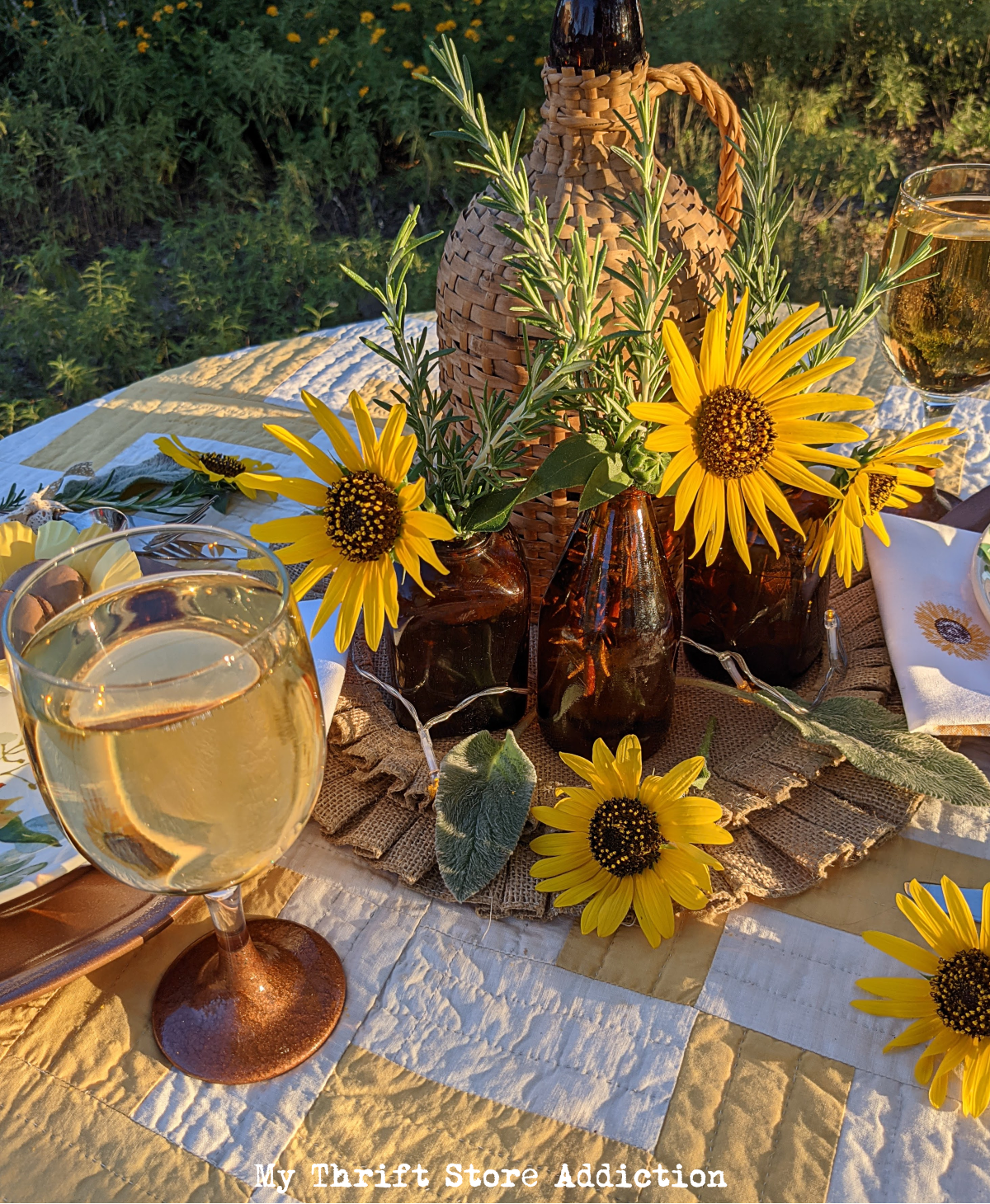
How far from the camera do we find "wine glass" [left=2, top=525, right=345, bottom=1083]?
0.41 metres

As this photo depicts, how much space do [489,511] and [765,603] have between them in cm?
22

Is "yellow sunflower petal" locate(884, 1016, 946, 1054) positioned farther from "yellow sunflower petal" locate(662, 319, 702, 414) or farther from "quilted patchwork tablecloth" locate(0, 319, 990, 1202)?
"yellow sunflower petal" locate(662, 319, 702, 414)

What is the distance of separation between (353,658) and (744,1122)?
15.7 inches

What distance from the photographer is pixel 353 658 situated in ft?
2.50

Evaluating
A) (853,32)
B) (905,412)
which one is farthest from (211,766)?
(853,32)

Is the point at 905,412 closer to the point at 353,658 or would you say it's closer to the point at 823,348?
the point at 823,348

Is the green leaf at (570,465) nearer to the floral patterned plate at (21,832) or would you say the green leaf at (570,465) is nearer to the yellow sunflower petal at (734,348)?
the yellow sunflower petal at (734,348)

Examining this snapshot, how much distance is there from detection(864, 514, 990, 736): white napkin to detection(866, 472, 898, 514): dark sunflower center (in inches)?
4.0

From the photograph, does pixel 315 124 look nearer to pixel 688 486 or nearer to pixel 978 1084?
pixel 688 486

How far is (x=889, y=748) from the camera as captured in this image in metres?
0.66

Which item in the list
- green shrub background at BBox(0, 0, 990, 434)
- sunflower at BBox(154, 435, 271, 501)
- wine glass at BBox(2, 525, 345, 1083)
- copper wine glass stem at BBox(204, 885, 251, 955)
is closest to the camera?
wine glass at BBox(2, 525, 345, 1083)

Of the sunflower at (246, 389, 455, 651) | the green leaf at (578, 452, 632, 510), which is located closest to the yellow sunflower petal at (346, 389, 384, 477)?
the sunflower at (246, 389, 455, 651)

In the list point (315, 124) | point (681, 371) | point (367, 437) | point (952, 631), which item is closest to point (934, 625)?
point (952, 631)

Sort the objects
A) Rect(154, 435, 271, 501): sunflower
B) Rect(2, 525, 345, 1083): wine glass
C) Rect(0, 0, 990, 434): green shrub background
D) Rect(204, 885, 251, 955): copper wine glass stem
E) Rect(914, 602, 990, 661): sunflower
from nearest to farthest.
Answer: Rect(2, 525, 345, 1083): wine glass
Rect(204, 885, 251, 955): copper wine glass stem
Rect(914, 602, 990, 661): sunflower
Rect(154, 435, 271, 501): sunflower
Rect(0, 0, 990, 434): green shrub background
